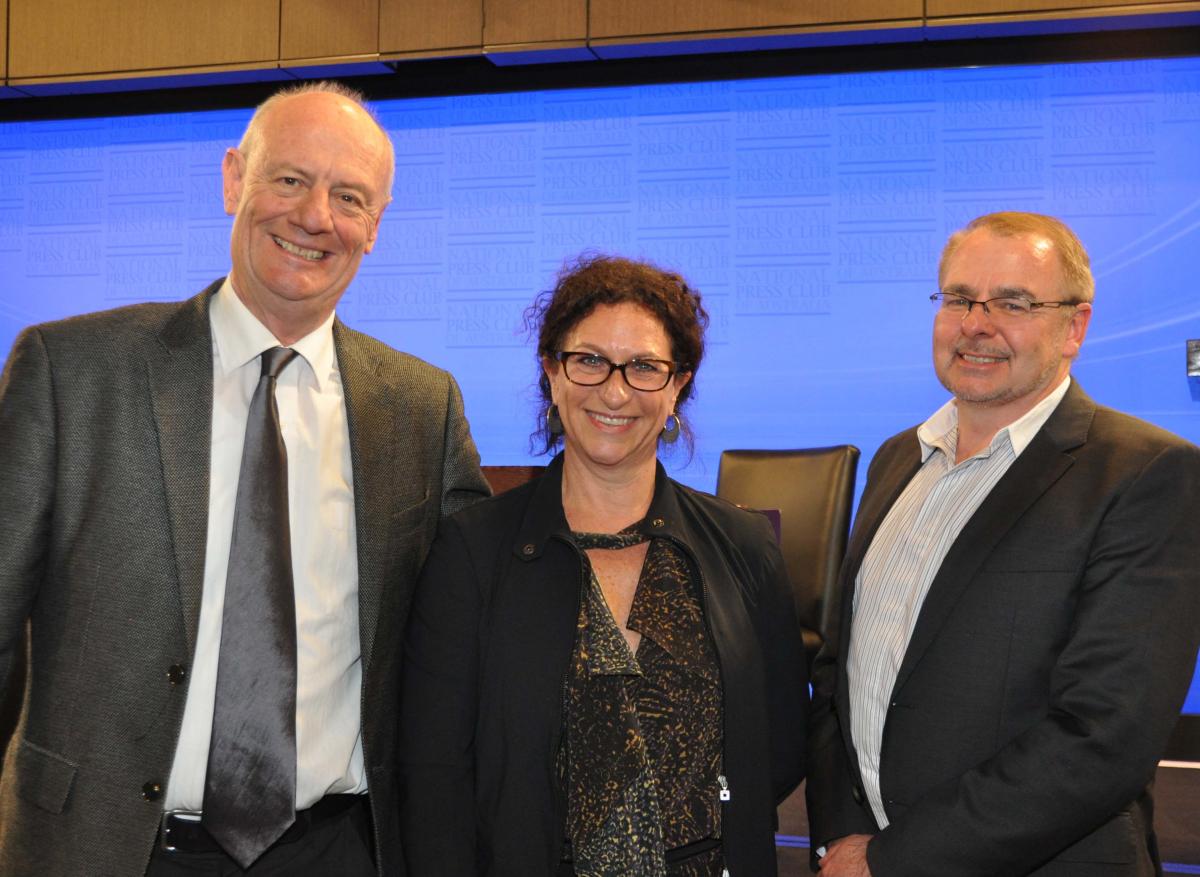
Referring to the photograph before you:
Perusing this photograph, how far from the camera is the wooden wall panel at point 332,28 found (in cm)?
562

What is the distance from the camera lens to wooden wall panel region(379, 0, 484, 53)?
5477mm

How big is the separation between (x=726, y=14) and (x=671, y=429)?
11.6 feet

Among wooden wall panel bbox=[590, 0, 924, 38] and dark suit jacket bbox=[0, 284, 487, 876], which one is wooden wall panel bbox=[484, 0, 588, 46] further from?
dark suit jacket bbox=[0, 284, 487, 876]

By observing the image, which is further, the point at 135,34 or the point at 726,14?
the point at 135,34

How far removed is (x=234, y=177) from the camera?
6.87ft

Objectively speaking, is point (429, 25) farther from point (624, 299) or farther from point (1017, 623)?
point (1017, 623)

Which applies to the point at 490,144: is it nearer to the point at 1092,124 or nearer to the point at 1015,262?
the point at 1092,124

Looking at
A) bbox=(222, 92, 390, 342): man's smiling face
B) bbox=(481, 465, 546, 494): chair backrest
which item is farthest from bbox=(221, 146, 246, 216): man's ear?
bbox=(481, 465, 546, 494): chair backrest

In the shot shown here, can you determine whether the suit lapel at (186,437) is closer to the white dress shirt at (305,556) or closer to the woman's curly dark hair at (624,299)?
the white dress shirt at (305,556)

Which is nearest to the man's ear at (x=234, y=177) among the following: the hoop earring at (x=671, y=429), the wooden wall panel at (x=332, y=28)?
the hoop earring at (x=671, y=429)

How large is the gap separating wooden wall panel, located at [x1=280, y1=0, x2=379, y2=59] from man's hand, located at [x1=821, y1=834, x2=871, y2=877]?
470cm

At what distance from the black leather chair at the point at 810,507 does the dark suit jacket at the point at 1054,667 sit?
6.90ft

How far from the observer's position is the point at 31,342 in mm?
1770

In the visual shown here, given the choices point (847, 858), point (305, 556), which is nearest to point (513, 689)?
point (305, 556)
